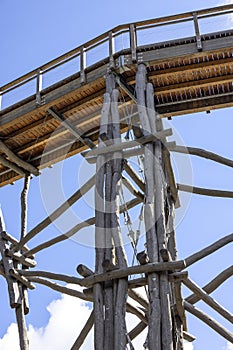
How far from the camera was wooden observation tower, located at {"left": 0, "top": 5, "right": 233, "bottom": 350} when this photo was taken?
290 inches

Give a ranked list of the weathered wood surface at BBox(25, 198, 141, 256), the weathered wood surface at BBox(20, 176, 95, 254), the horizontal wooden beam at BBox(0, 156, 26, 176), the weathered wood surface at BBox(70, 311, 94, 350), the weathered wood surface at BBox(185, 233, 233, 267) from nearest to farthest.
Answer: the weathered wood surface at BBox(185, 233, 233, 267), the weathered wood surface at BBox(70, 311, 94, 350), the weathered wood surface at BBox(20, 176, 95, 254), the weathered wood surface at BBox(25, 198, 141, 256), the horizontal wooden beam at BBox(0, 156, 26, 176)

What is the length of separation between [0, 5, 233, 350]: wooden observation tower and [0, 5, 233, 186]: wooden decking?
0.06 feet

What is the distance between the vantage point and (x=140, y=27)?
389 inches

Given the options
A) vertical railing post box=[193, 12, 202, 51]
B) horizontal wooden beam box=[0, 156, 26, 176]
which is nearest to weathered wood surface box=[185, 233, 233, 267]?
vertical railing post box=[193, 12, 202, 51]

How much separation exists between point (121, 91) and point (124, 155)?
2.07 m

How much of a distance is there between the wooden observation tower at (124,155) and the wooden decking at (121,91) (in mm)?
18

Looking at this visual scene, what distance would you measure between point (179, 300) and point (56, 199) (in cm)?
308

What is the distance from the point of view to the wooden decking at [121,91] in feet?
31.4

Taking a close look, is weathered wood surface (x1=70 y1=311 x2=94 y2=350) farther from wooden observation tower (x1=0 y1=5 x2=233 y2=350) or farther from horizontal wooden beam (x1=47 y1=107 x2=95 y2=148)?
horizontal wooden beam (x1=47 y1=107 x2=95 y2=148)

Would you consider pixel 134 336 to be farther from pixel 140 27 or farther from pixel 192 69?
pixel 140 27

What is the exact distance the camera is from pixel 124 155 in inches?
338

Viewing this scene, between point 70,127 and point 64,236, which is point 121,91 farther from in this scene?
point 64,236

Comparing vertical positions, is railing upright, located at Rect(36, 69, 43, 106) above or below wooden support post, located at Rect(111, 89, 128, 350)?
above

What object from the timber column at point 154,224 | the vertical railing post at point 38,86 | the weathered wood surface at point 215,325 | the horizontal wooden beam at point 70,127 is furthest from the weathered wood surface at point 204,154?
the vertical railing post at point 38,86
